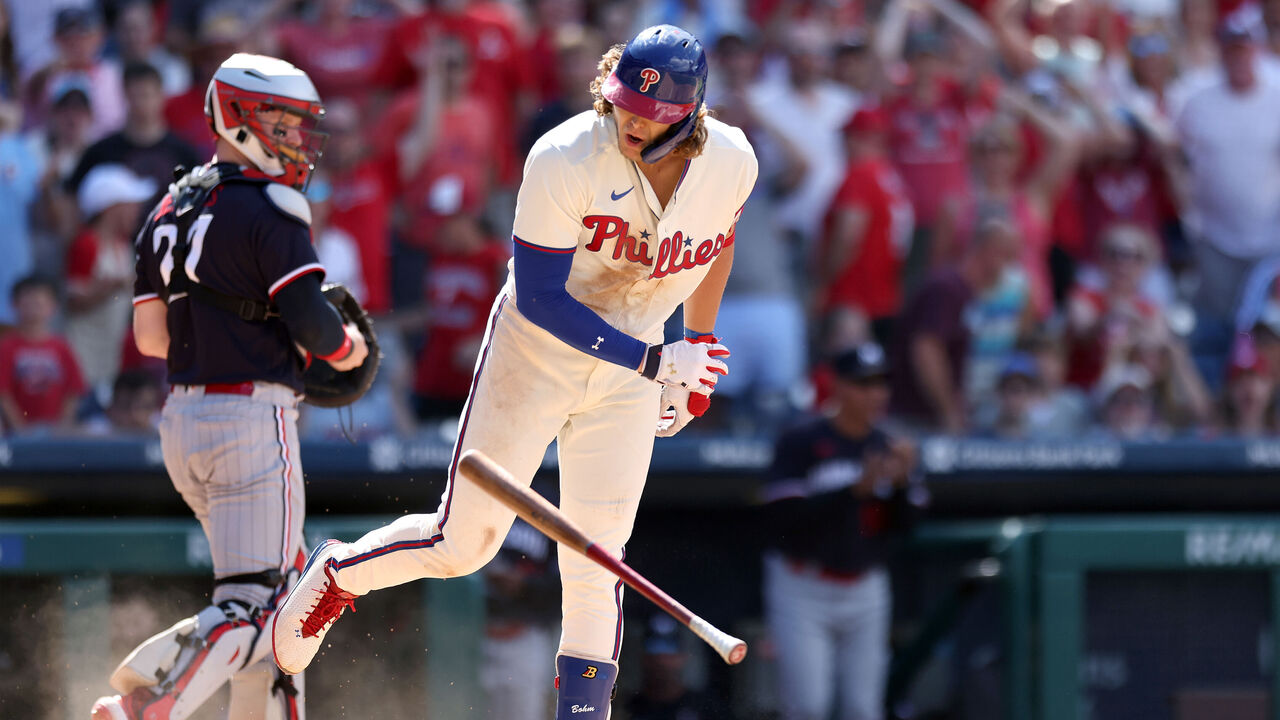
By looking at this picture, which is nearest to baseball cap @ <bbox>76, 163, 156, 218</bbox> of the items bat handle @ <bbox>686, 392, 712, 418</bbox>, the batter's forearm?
the batter's forearm

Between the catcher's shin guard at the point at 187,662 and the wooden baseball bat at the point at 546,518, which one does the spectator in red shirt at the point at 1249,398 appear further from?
the catcher's shin guard at the point at 187,662

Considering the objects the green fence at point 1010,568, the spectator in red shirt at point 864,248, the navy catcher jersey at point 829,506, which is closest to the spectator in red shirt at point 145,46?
the green fence at point 1010,568

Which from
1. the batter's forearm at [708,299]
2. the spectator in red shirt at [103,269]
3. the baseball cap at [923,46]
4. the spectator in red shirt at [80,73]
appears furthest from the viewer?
the baseball cap at [923,46]

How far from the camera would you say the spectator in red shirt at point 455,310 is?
7391mm

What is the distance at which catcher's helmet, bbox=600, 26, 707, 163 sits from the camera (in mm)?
3875

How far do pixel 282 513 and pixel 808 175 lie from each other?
4540mm

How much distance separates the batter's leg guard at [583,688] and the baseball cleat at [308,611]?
67 cm

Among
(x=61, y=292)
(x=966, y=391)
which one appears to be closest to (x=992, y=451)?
(x=966, y=391)

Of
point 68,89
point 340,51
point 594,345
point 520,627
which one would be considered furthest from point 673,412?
point 68,89

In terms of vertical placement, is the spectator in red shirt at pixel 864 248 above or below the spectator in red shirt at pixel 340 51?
below

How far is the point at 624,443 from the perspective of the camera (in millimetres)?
4227

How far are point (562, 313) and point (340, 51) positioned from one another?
4986 mm

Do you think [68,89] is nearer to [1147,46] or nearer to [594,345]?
[594,345]

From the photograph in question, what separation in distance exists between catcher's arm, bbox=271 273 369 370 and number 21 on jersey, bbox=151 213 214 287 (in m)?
0.26
